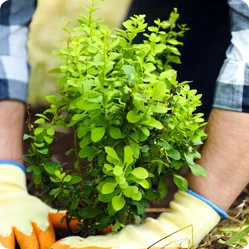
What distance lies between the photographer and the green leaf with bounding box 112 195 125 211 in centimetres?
102

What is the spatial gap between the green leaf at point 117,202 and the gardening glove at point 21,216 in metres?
0.30

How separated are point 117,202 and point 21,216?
33 centimetres

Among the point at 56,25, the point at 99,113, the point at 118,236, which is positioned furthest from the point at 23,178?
the point at 56,25

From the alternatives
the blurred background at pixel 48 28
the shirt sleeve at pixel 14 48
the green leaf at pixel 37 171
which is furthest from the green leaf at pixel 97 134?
the blurred background at pixel 48 28

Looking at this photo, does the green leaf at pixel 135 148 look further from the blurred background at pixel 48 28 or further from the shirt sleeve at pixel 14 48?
the blurred background at pixel 48 28

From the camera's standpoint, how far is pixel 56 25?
7.62ft

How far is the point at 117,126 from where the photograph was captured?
103 cm

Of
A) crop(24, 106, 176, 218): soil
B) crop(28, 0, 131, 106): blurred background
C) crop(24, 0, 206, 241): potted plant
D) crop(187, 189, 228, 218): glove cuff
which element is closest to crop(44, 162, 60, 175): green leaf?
crop(24, 0, 206, 241): potted plant

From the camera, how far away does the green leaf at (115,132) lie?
1.01 m

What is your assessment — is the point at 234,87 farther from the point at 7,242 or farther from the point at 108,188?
the point at 7,242

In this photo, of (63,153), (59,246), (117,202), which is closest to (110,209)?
(117,202)

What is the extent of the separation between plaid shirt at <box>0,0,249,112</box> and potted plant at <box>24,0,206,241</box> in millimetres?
166

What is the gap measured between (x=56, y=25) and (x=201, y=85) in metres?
0.76

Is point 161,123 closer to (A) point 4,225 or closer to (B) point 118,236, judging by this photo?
(B) point 118,236
